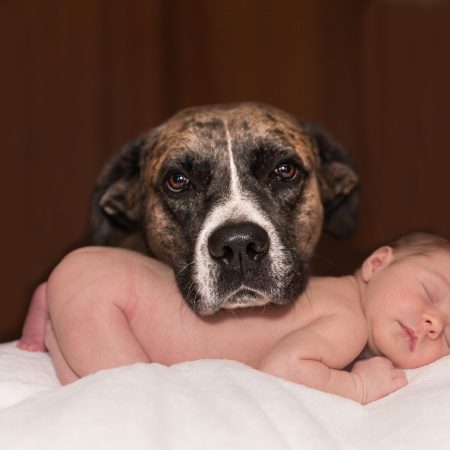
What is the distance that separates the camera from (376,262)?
90.1 inches

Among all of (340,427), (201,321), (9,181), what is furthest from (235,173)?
(9,181)

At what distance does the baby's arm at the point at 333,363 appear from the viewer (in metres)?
1.90

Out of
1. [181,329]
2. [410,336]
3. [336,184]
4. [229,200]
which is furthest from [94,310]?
[336,184]

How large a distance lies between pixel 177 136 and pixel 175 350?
0.80 metres

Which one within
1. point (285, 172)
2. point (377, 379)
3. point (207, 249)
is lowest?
point (377, 379)

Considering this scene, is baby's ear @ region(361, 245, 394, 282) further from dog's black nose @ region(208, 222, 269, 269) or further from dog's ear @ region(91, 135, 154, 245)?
dog's ear @ region(91, 135, 154, 245)

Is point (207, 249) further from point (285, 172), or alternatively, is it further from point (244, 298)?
point (285, 172)

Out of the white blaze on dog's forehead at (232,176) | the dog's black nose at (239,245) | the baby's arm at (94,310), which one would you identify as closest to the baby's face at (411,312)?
the dog's black nose at (239,245)

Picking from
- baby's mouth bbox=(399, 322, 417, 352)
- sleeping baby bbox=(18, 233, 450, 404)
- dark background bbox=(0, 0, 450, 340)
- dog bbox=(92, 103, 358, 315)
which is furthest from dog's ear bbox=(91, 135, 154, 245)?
baby's mouth bbox=(399, 322, 417, 352)

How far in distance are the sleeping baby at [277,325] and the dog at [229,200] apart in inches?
3.8

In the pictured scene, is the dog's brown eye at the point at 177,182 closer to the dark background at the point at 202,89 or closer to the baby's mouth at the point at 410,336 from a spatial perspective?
the baby's mouth at the point at 410,336

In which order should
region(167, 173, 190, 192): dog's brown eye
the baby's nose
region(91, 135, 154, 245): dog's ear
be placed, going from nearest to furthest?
the baby's nose → region(167, 173, 190, 192): dog's brown eye → region(91, 135, 154, 245): dog's ear

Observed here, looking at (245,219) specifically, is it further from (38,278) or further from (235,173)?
(38,278)

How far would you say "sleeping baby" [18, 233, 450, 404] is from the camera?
1.94m
